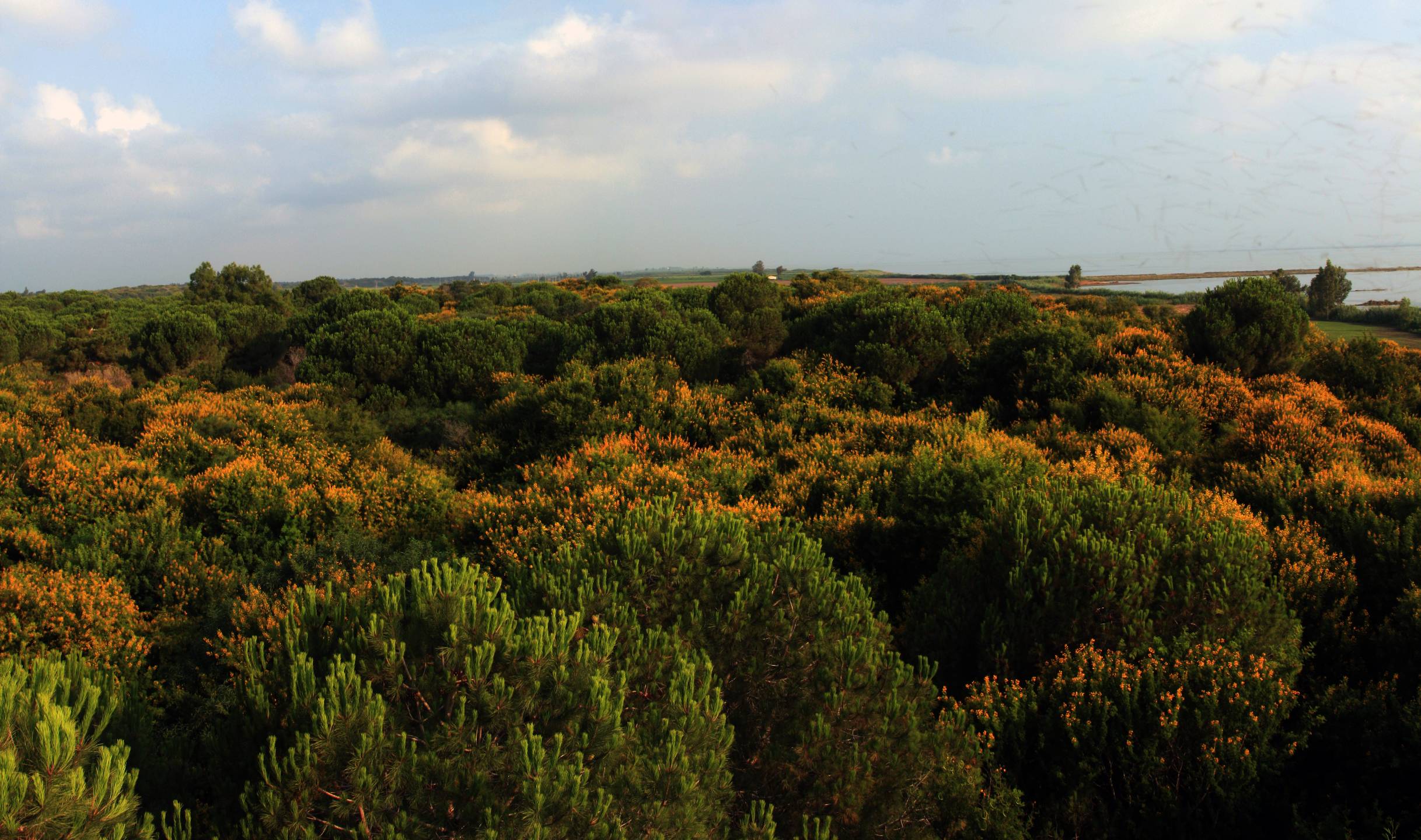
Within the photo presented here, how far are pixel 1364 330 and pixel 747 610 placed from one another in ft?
87.2

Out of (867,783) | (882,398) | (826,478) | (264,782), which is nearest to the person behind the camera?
(264,782)

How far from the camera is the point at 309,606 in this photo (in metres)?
4.59

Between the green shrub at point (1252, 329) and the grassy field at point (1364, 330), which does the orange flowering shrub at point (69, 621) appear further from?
the grassy field at point (1364, 330)

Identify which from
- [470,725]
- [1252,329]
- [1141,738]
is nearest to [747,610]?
[470,725]

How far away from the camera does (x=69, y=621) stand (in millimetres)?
7020

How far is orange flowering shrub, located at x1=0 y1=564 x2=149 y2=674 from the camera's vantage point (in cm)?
667

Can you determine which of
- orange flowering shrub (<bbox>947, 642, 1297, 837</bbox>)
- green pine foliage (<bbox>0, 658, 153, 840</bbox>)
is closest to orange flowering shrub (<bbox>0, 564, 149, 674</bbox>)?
green pine foliage (<bbox>0, 658, 153, 840</bbox>)

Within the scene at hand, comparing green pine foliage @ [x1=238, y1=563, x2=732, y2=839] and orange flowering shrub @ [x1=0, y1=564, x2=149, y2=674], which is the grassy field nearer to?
green pine foliage @ [x1=238, y1=563, x2=732, y2=839]

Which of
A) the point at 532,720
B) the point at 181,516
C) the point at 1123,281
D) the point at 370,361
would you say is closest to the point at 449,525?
the point at 181,516

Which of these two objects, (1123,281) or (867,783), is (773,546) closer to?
(867,783)

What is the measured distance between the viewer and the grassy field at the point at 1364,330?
2250 centimetres

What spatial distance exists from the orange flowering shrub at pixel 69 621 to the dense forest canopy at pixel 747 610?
0.15 feet

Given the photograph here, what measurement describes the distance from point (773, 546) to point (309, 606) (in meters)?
3.62

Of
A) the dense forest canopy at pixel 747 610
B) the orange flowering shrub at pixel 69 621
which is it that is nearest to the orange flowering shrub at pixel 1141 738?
the dense forest canopy at pixel 747 610
